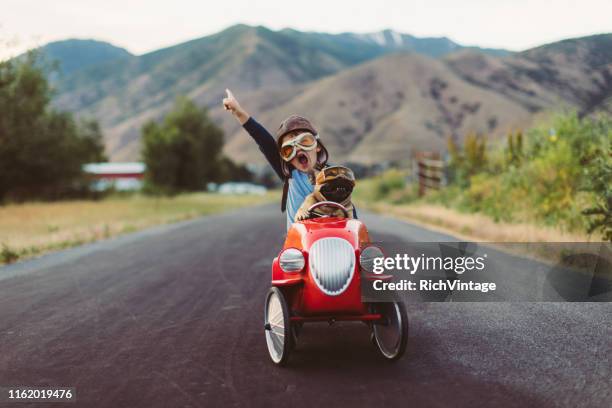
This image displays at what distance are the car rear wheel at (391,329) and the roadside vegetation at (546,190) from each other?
5.42 meters

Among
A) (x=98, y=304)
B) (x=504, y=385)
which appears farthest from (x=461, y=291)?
(x=98, y=304)

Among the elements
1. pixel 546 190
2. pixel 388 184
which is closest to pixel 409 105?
pixel 388 184

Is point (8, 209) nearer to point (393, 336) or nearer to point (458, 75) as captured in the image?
point (393, 336)

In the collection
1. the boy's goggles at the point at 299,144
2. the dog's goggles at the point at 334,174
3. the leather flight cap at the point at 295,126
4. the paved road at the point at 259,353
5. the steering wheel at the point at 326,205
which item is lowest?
the paved road at the point at 259,353

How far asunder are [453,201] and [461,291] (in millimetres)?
19287

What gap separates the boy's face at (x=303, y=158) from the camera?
582 centimetres

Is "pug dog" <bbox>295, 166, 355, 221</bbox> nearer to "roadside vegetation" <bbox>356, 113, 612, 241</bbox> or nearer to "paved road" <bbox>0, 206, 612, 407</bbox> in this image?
"paved road" <bbox>0, 206, 612, 407</bbox>

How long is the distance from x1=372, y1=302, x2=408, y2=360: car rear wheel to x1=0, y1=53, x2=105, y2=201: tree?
25.8 m

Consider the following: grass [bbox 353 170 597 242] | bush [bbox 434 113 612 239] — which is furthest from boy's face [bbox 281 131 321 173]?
grass [bbox 353 170 597 242]

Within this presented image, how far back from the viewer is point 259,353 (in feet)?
17.5

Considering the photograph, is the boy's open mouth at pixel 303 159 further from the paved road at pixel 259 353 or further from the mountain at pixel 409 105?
the mountain at pixel 409 105

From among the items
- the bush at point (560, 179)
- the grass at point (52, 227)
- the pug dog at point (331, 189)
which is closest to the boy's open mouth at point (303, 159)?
the pug dog at point (331, 189)

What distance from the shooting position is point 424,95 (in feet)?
459

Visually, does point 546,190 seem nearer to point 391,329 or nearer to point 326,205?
point 326,205
